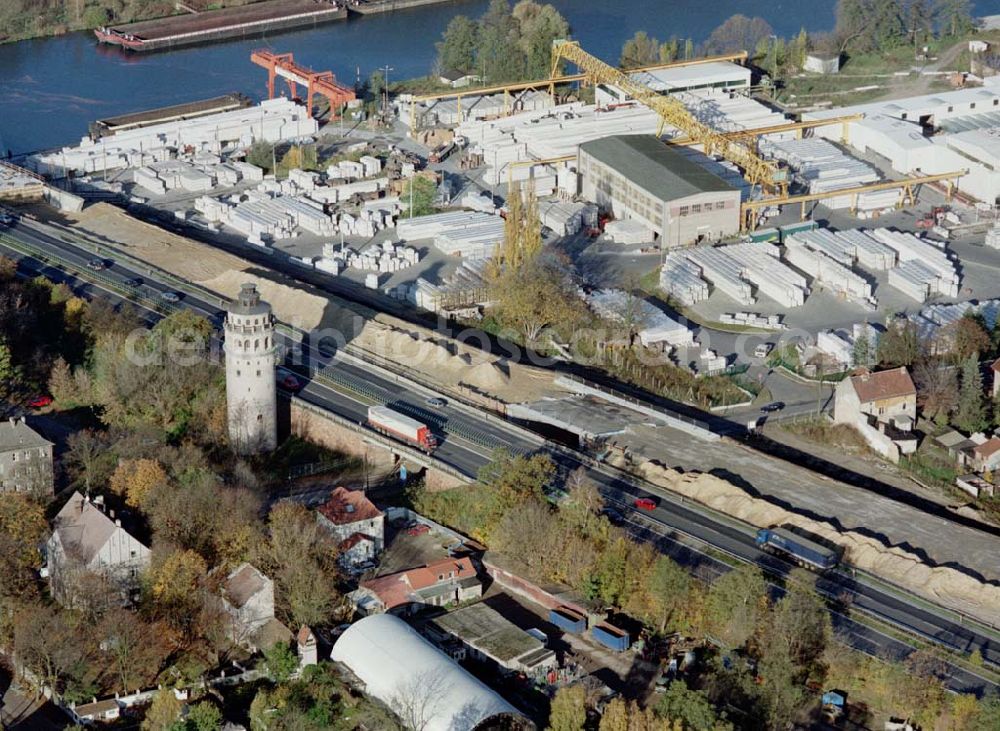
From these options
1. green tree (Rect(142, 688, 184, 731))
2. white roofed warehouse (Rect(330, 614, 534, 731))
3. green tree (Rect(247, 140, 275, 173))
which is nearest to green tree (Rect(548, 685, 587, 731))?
white roofed warehouse (Rect(330, 614, 534, 731))

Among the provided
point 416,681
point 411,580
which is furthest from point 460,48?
point 416,681

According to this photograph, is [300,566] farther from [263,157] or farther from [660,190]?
[263,157]

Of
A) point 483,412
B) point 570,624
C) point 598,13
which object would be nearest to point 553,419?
point 483,412

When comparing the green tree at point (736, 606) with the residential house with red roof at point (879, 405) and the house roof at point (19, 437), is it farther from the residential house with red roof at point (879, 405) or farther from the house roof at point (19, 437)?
the house roof at point (19, 437)

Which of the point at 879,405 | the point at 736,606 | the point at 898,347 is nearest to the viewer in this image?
the point at 736,606

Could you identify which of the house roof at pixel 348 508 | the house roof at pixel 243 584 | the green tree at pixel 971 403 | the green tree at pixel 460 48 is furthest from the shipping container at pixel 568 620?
the green tree at pixel 460 48
